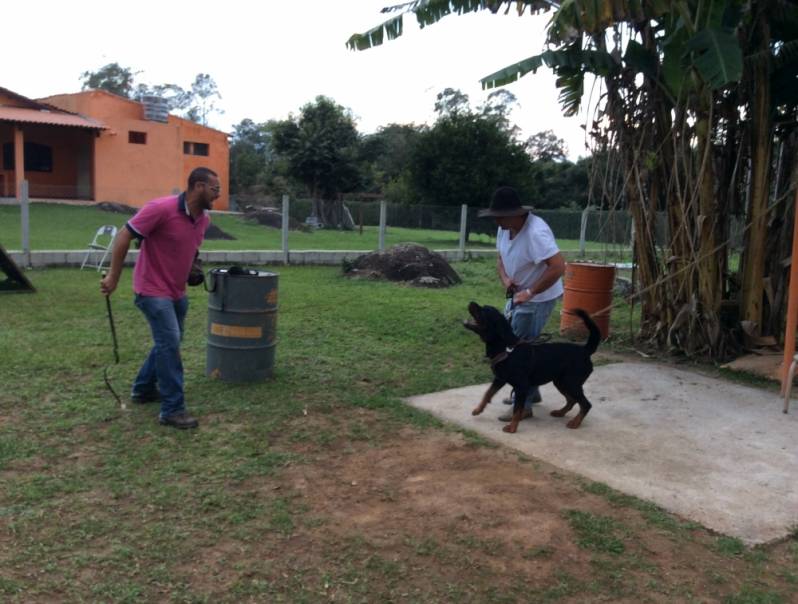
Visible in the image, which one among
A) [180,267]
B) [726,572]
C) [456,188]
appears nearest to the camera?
[726,572]

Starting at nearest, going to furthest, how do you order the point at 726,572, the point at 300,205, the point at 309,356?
the point at 726,572 < the point at 309,356 < the point at 300,205

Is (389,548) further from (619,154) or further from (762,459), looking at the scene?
(619,154)

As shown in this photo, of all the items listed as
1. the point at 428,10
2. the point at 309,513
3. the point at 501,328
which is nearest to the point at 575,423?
the point at 501,328

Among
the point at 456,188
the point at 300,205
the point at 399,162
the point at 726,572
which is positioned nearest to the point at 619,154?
the point at 726,572

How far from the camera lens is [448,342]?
832 cm

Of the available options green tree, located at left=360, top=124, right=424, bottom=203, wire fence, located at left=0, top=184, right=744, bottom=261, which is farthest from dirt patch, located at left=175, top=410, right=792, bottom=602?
green tree, located at left=360, top=124, right=424, bottom=203

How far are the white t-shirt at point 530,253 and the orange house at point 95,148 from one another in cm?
2839

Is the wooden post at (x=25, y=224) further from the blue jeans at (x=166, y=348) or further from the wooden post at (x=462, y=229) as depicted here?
the wooden post at (x=462, y=229)

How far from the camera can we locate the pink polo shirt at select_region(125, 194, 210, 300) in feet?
15.7

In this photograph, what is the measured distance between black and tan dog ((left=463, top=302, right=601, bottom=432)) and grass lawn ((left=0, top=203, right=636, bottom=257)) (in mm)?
10689

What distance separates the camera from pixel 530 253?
201 inches

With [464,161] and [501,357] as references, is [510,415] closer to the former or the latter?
[501,357]

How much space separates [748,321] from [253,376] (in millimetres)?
5125

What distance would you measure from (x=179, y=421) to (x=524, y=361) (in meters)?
2.41
